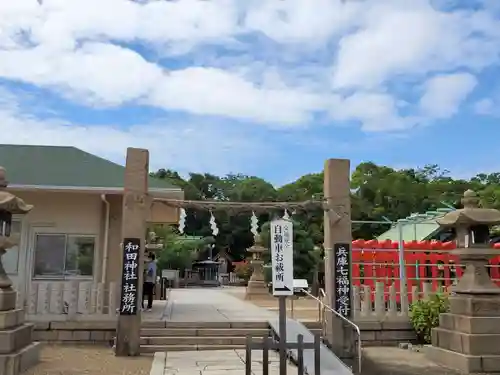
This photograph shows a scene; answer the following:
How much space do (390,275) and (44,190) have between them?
37.6ft

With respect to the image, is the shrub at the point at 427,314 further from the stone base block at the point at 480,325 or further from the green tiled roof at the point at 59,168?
the green tiled roof at the point at 59,168

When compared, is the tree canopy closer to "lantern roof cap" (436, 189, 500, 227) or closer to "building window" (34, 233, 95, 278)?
"building window" (34, 233, 95, 278)

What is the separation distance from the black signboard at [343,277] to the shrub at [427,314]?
252 centimetres

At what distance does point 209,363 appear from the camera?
30.5 ft

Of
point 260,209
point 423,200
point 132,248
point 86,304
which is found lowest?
point 86,304

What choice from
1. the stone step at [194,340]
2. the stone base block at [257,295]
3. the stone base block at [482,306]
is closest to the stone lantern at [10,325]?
the stone step at [194,340]

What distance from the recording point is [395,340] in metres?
12.4

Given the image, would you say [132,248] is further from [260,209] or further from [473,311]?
[473,311]

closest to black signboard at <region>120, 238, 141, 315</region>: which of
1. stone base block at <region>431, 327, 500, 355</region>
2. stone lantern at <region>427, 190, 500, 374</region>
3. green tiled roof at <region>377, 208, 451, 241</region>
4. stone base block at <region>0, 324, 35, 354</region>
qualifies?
stone base block at <region>0, 324, 35, 354</region>

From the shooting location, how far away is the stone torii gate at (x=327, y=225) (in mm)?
10273

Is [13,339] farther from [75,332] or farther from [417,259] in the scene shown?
[417,259]

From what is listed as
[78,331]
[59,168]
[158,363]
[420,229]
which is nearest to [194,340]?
[158,363]

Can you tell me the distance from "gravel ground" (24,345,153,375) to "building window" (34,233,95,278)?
294cm

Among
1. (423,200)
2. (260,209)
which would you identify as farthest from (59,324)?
(423,200)
